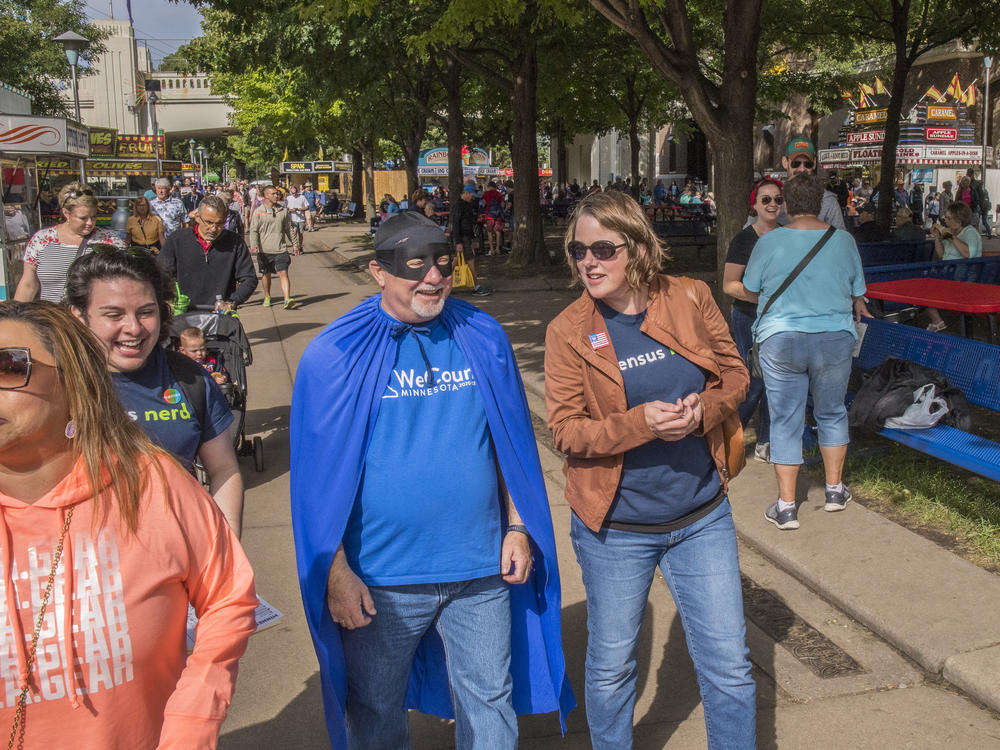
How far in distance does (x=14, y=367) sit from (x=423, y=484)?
1.20 m

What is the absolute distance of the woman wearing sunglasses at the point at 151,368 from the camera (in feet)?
9.79

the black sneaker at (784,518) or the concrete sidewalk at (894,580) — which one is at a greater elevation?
the black sneaker at (784,518)

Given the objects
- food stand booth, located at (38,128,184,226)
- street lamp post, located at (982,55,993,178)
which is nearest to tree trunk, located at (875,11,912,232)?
street lamp post, located at (982,55,993,178)

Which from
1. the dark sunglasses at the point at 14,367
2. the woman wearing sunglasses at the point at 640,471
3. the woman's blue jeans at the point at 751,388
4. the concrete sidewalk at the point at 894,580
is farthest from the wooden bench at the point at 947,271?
the dark sunglasses at the point at 14,367

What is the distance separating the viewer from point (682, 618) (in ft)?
9.90

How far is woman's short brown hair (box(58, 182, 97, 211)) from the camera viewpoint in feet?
22.5

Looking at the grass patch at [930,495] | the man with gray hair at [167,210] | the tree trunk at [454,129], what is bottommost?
the grass patch at [930,495]

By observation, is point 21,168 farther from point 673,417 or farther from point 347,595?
point 673,417

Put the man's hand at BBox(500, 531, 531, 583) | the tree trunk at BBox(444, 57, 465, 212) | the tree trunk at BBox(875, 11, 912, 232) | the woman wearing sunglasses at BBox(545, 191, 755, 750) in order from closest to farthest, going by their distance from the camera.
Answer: the man's hand at BBox(500, 531, 531, 583) → the woman wearing sunglasses at BBox(545, 191, 755, 750) → the tree trunk at BBox(875, 11, 912, 232) → the tree trunk at BBox(444, 57, 465, 212)

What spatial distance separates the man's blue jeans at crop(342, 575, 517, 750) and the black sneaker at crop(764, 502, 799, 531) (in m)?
2.95

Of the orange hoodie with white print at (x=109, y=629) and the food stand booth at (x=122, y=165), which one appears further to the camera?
the food stand booth at (x=122, y=165)

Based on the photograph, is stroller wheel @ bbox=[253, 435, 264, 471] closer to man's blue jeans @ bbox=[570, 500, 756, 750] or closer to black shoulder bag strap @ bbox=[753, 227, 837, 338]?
black shoulder bag strap @ bbox=[753, 227, 837, 338]

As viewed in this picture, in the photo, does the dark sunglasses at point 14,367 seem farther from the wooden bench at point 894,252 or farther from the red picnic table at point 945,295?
the wooden bench at point 894,252

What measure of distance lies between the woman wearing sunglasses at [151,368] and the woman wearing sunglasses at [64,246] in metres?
3.94
